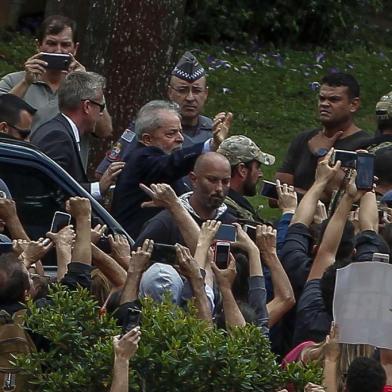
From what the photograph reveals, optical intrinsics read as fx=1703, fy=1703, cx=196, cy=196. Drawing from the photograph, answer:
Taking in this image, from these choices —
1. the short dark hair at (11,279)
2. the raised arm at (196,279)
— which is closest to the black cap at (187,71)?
the raised arm at (196,279)

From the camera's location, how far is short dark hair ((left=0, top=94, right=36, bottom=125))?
9.69 metres

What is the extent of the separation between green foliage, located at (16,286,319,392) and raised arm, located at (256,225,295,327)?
1.21 meters

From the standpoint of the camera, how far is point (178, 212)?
8539mm

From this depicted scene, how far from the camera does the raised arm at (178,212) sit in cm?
846

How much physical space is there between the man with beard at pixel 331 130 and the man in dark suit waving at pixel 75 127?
129 cm

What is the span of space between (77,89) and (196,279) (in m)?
2.80

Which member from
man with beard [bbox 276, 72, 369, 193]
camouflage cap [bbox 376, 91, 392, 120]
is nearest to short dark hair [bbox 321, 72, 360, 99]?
man with beard [bbox 276, 72, 369, 193]

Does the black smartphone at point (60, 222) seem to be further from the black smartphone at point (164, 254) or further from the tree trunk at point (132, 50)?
the tree trunk at point (132, 50)

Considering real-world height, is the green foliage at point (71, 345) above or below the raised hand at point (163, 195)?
below

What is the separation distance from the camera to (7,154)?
9203 mm

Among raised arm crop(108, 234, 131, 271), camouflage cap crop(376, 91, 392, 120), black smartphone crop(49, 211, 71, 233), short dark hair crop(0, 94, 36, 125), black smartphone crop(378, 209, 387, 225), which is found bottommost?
raised arm crop(108, 234, 131, 271)

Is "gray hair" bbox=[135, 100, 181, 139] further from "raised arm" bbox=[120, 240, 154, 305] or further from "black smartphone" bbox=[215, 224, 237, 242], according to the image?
"raised arm" bbox=[120, 240, 154, 305]

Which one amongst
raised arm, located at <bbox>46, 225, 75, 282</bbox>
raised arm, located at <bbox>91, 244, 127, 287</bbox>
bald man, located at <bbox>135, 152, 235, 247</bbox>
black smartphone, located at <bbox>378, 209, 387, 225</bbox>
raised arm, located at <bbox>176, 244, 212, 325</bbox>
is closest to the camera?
raised arm, located at <bbox>176, 244, 212, 325</bbox>

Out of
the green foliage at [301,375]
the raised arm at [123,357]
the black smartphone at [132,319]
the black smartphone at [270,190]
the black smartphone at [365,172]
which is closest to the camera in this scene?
the raised arm at [123,357]
